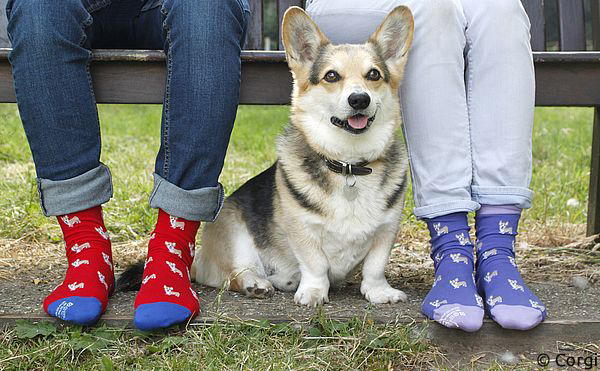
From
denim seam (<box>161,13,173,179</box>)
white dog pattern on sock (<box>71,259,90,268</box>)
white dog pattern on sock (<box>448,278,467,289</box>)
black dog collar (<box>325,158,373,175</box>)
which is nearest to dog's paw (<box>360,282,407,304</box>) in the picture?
white dog pattern on sock (<box>448,278,467,289</box>)

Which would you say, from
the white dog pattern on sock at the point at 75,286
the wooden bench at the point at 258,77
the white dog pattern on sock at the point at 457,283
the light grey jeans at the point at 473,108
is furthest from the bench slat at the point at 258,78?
the white dog pattern on sock at the point at 457,283

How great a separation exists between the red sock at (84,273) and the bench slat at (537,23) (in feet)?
5.40

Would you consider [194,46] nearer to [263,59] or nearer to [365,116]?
[263,59]

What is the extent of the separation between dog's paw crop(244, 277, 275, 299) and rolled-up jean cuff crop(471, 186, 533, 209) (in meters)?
0.66

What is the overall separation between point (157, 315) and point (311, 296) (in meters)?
0.46

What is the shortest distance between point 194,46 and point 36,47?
0.39 m

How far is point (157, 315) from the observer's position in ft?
5.82

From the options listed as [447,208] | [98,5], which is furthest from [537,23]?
[98,5]

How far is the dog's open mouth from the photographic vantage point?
203 centimetres

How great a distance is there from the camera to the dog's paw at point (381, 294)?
2051 millimetres

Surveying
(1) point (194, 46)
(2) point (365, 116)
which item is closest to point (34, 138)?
(1) point (194, 46)

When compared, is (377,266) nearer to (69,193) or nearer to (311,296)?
(311,296)

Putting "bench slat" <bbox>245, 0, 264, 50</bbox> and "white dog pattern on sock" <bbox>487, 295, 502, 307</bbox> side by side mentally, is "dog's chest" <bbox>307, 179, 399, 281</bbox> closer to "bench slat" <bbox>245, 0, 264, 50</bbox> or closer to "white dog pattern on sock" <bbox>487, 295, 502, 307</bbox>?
"white dog pattern on sock" <bbox>487, 295, 502, 307</bbox>

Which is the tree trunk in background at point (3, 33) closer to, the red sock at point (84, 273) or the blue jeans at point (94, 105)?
the blue jeans at point (94, 105)
